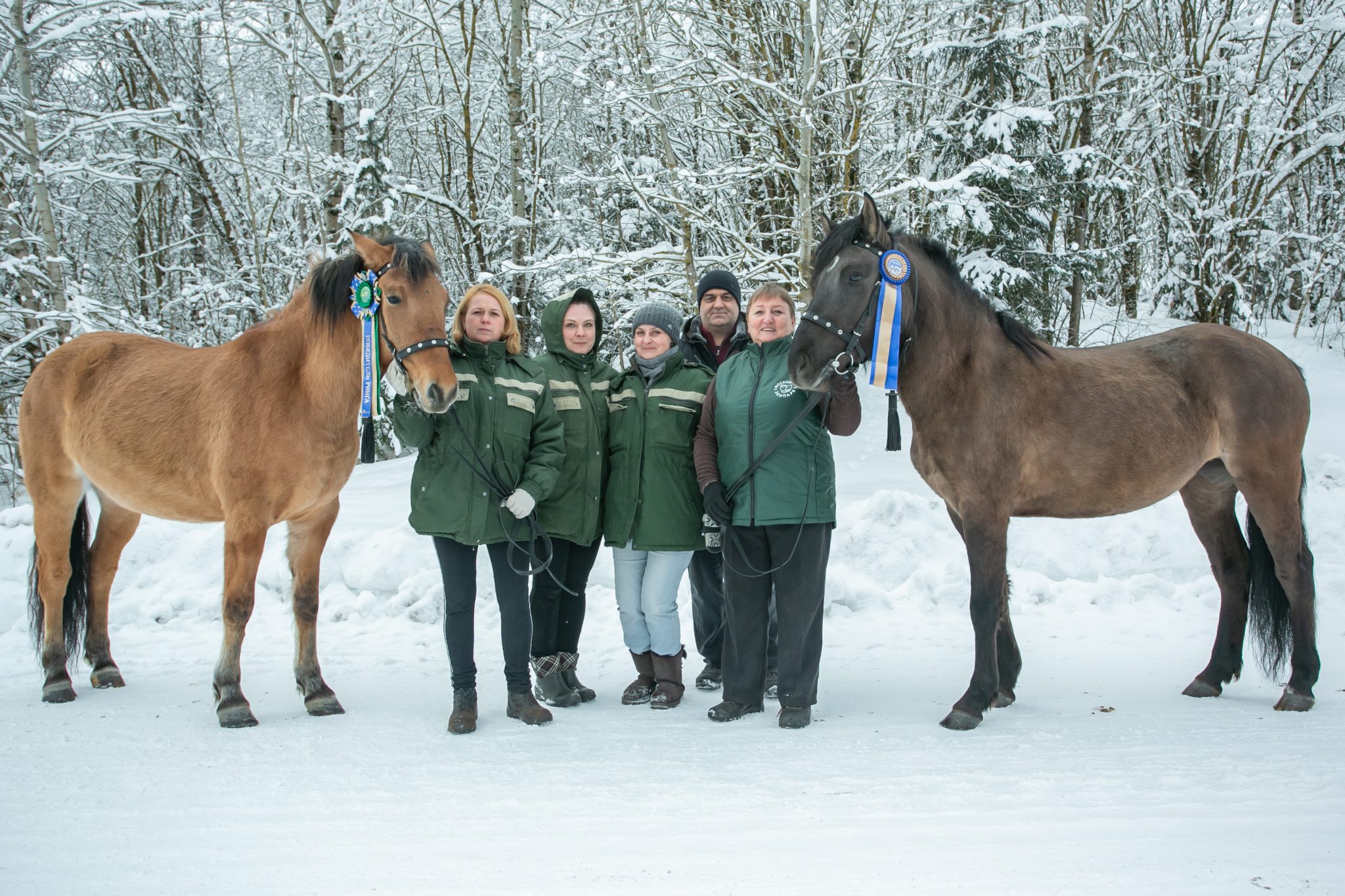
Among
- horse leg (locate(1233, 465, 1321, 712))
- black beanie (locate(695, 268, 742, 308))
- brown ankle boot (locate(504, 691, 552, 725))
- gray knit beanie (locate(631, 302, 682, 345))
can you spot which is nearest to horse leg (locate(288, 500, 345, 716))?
brown ankle boot (locate(504, 691, 552, 725))

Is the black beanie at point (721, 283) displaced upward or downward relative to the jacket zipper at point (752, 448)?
upward

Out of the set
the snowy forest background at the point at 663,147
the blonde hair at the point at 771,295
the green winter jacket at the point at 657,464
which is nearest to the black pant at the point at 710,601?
the green winter jacket at the point at 657,464

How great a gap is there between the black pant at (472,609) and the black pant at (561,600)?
32cm

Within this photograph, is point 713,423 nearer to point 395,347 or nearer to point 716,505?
point 716,505

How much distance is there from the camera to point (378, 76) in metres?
14.0

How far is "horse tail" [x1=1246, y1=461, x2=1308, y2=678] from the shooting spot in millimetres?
4121

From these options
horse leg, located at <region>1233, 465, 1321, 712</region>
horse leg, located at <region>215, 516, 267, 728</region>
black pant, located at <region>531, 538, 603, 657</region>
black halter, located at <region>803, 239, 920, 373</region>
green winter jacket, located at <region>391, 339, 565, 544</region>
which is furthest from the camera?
black pant, located at <region>531, 538, 603, 657</region>

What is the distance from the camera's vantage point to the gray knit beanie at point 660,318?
13.8 ft

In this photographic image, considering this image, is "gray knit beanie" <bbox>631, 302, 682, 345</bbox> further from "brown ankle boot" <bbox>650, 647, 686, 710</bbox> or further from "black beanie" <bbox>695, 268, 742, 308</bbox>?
"brown ankle boot" <bbox>650, 647, 686, 710</bbox>

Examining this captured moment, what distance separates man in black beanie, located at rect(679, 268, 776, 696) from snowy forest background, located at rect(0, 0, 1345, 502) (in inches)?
58.7

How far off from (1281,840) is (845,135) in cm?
796

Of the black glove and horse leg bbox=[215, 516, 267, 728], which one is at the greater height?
the black glove

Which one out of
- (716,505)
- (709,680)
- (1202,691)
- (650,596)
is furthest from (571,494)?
(1202,691)

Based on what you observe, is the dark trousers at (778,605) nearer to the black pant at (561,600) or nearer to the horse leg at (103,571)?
the black pant at (561,600)
